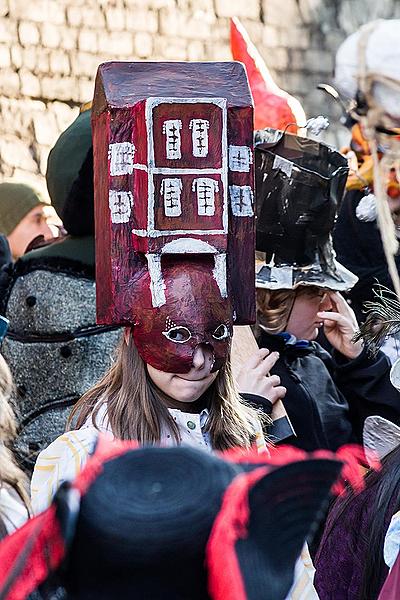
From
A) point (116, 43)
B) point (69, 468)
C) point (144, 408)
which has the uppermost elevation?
point (69, 468)

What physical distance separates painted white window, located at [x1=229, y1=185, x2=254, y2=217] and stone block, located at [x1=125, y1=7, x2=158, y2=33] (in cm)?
712

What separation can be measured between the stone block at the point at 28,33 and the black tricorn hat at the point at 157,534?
765 cm

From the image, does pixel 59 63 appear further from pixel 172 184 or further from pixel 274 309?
pixel 172 184

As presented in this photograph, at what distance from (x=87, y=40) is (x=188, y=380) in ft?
23.0

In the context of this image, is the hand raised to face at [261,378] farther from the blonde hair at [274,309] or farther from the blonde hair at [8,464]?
the blonde hair at [8,464]

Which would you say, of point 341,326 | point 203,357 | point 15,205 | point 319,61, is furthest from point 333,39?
point 203,357

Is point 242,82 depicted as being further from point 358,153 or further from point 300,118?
point 358,153

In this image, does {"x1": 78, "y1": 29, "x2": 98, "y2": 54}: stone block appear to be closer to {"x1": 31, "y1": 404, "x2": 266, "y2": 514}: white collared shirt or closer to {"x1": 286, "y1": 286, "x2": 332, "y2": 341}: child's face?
{"x1": 286, "y1": 286, "x2": 332, "y2": 341}: child's face

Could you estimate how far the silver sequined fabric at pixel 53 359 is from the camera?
3.47 meters

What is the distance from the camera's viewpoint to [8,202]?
5223 mm

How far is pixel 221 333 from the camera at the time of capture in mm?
2693

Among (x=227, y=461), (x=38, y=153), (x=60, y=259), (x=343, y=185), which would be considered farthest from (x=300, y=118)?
(x=38, y=153)

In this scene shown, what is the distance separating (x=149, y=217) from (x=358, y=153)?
2709mm

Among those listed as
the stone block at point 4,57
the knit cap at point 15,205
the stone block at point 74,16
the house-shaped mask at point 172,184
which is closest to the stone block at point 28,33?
the stone block at point 4,57
